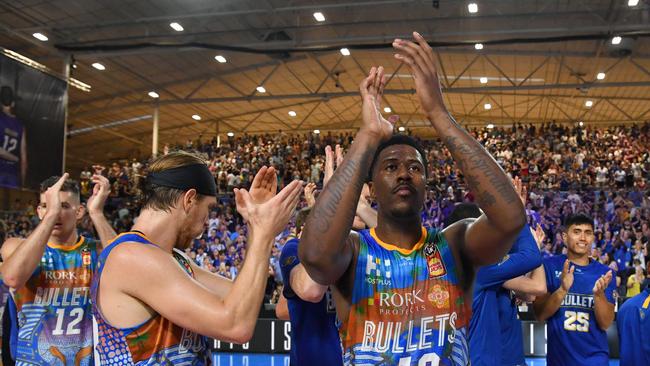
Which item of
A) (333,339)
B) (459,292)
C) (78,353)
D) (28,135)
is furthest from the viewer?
(28,135)

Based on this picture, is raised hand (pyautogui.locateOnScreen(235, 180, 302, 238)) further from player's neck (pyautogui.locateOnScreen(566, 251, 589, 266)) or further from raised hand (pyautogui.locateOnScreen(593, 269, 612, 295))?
player's neck (pyautogui.locateOnScreen(566, 251, 589, 266))

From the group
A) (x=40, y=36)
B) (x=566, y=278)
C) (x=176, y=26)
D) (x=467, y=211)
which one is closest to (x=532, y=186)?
(x=176, y=26)

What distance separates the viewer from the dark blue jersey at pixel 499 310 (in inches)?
152

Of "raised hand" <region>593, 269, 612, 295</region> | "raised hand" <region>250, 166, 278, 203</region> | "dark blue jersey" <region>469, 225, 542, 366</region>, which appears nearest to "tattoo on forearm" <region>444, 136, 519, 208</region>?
"raised hand" <region>250, 166, 278, 203</region>

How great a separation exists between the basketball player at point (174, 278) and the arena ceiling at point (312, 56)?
1444cm

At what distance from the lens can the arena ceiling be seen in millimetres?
17312

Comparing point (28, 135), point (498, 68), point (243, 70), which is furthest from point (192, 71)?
point (498, 68)

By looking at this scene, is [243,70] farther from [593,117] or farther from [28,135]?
[593,117]

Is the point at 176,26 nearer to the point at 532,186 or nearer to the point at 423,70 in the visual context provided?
the point at 532,186

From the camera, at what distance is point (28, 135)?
15758 millimetres

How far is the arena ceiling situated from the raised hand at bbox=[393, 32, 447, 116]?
14.4 m

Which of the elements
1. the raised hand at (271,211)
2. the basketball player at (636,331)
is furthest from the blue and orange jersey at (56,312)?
the basketball player at (636,331)

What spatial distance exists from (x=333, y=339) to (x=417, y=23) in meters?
16.1

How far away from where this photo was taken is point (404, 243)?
2.65 meters
